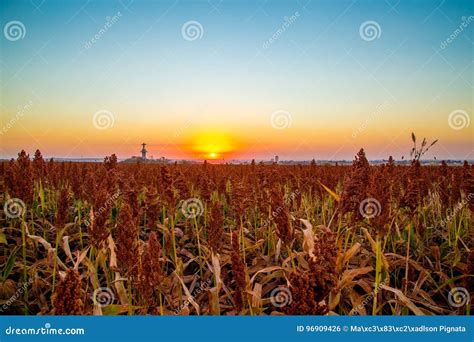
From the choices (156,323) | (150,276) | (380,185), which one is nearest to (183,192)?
(156,323)

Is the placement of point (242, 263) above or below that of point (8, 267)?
above

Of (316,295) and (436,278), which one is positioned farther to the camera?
(436,278)

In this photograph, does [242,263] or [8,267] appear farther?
[8,267]

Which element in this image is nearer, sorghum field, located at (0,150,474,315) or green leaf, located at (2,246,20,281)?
sorghum field, located at (0,150,474,315)

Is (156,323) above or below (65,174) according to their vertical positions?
below

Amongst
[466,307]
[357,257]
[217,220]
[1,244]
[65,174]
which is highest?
[65,174]

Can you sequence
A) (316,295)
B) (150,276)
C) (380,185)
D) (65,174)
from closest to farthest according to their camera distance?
1. (316,295)
2. (150,276)
3. (380,185)
4. (65,174)

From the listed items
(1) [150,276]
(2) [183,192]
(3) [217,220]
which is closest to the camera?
(1) [150,276]

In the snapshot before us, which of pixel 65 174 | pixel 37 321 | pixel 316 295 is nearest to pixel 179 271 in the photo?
pixel 37 321

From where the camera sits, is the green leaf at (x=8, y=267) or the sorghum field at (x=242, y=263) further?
the green leaf at (x=8, y=267)

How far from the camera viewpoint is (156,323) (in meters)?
2.45

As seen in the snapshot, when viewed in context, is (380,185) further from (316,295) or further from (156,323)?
(156,323)

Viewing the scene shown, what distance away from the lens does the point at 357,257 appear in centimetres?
367

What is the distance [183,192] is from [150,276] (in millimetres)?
1966
